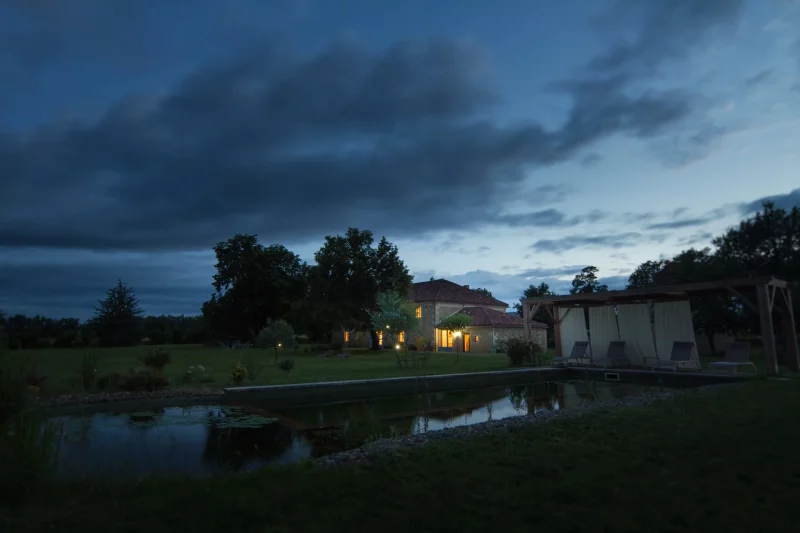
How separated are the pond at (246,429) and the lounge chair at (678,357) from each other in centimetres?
301

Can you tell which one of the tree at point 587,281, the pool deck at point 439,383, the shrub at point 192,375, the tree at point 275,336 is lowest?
the pool deck at point 439,383

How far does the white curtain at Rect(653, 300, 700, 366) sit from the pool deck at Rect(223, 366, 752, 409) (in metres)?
1.52

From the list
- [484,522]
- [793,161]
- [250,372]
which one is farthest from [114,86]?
[793,161]

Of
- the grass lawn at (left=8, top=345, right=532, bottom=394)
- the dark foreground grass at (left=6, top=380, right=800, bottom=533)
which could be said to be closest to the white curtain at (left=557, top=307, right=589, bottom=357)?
the grass lawn at (left=8, top=345, right=532, bottom=394)

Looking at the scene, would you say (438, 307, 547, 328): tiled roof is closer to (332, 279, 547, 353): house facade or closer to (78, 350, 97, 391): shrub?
(332, 279, 547, 353): house facade

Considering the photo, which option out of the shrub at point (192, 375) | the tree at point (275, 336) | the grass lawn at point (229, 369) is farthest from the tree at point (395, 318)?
the shrub at point (192, 375)

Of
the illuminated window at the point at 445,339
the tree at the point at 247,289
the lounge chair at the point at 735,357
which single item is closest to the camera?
the lounge chair at the point at 735,357

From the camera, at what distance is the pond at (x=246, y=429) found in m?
4.95

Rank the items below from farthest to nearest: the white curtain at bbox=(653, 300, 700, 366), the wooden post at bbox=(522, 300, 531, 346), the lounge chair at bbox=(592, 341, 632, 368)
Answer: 1. the wooden post at bbox=(522, 300, 531, 346)
2. the lounge chair at bbox=(592, 341, 632, 368)
3. the white curtain at bbox=(653, 300, 700, 366)

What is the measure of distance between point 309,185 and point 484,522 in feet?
53.4

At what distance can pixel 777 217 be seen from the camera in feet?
71.3

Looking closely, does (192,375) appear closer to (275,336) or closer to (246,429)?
(246,429)

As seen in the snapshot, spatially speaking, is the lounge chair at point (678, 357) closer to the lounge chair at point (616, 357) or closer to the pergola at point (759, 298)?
the lounge chair at point (616, 357)

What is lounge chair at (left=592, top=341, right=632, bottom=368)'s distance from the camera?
54.0 feet
